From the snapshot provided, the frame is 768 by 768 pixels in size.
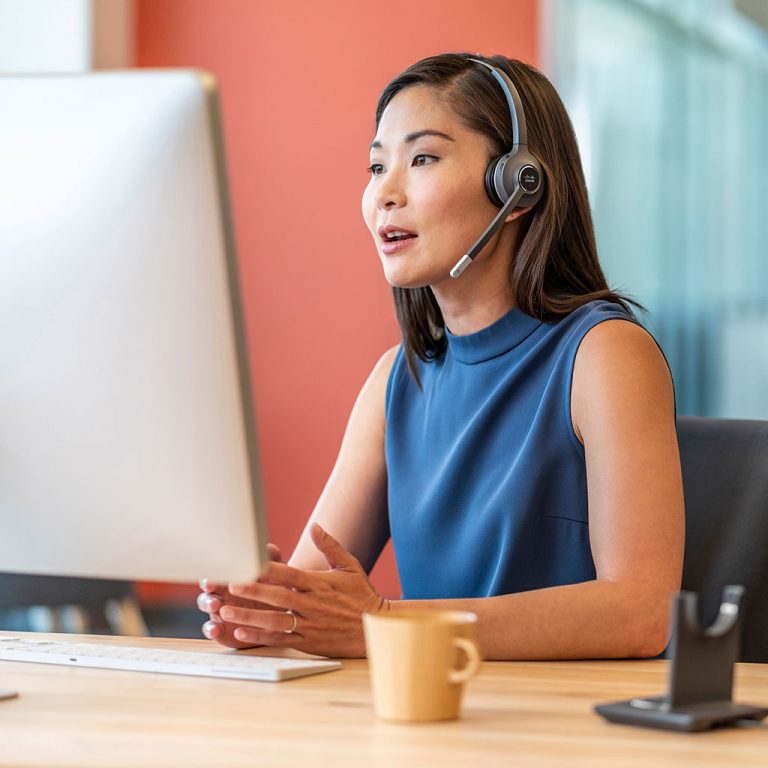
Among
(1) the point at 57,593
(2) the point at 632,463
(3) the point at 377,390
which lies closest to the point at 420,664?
(2) the point at 632,463

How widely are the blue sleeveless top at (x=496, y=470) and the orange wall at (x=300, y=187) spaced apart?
177 centimetres

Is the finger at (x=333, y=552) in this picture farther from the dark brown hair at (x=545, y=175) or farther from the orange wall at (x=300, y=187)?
the orange wall at (x=300, y=187)

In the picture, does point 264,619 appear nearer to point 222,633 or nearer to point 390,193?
point 222,633

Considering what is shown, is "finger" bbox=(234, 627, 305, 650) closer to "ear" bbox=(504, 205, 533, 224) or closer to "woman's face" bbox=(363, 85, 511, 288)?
"woman's face" bbox=(363, 85, 511, 288)

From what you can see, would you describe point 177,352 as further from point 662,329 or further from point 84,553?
point 662,329

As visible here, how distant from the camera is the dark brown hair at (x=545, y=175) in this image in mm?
1585

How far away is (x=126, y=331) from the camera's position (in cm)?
80

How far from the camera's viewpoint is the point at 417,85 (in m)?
1.62

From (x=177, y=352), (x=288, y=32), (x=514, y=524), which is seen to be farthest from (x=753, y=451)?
(x=288, y=32)

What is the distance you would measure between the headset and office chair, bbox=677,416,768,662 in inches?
13.6

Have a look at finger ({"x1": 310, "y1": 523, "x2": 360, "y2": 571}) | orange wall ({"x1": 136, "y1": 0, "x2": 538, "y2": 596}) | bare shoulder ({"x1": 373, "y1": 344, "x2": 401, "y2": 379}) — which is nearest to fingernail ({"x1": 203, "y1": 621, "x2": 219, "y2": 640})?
finger ({"x1": 310, "y1": 523, "x2": 360, "y2": 571})

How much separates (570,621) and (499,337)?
53 cm

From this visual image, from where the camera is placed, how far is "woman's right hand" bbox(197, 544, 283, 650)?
3.72 ft

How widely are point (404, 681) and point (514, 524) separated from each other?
685 mm
